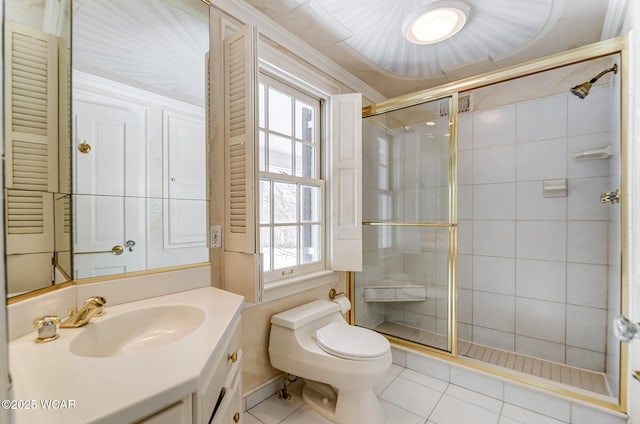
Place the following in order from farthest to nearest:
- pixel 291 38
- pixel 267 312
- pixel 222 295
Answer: pixel 291 38 → pixel 267 312 → pixel 222 295

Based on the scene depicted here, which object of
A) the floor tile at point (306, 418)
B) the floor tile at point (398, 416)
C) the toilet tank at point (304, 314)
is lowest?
the floor tile at point (306, 418)

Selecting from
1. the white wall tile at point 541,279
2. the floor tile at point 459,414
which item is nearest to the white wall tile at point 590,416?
the floor tile at point 459,414

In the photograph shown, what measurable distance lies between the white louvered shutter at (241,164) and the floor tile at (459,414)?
1.27m

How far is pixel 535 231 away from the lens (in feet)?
7.60

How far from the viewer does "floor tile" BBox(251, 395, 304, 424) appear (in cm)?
161

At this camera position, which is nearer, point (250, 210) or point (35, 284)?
point (35, 284)

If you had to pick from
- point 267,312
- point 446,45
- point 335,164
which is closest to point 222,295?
point 267,312

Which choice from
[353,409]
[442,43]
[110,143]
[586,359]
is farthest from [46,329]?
[586,359]

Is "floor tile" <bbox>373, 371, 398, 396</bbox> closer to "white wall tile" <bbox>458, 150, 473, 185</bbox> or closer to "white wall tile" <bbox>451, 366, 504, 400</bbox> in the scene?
"white wall tile" <bbox>451, 366, 504, 400</bbox>

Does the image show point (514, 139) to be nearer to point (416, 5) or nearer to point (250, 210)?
point (416, 5)

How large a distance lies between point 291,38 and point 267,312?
184cm

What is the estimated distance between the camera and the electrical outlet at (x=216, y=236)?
1505mm

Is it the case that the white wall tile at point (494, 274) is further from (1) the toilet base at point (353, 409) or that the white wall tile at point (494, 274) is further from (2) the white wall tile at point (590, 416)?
(1) the toilet base at point (353, 409)

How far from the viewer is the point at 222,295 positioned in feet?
4.13
